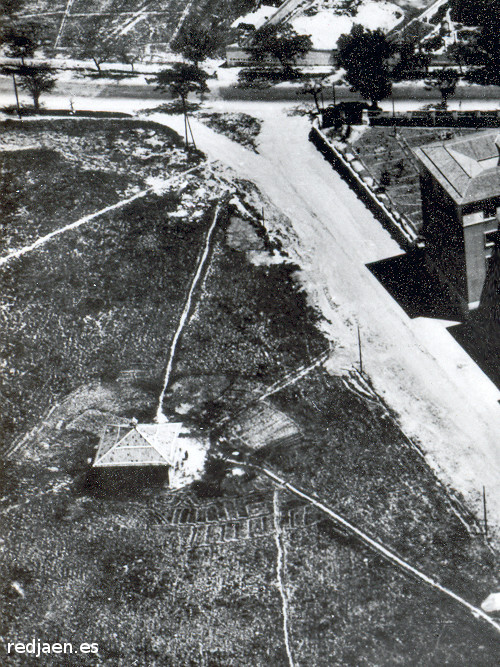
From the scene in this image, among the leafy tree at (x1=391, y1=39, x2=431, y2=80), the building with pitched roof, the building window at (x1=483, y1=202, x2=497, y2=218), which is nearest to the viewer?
the building with pitched roof

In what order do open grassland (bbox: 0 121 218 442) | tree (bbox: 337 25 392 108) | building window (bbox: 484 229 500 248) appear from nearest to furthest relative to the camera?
building window (bbox: 484 229 500 248) < open grassland (bbox: 0 121 218 442) < tree (bbox: 337 25 392 108)

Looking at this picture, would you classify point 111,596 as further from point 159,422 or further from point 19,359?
point 19,359

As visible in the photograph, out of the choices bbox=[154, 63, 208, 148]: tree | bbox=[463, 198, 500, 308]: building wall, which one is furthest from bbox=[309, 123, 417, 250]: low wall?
bbox=[154, 63, 208, 148]: tree

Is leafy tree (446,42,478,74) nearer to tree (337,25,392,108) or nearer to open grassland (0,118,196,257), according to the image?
tree (337,25,392,108)

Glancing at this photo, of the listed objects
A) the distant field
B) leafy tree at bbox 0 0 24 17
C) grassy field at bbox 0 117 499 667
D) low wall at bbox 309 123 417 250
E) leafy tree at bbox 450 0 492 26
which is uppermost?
leafy tree at bbox 0 0 24 17

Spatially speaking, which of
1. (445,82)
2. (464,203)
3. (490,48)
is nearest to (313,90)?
(445,82)

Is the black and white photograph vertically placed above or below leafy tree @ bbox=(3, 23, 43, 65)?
below

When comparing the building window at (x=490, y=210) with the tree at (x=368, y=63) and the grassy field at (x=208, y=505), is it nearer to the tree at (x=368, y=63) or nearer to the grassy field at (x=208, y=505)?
the grassy field at (x=208, y=505)
